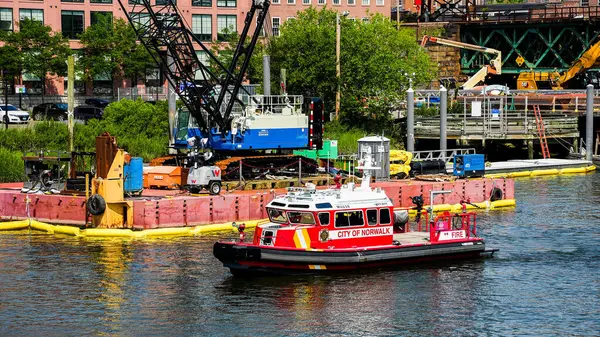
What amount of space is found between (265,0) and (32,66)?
47.2 m

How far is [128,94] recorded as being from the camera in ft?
346

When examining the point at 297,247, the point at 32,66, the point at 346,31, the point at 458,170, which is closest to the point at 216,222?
the point at 297,247

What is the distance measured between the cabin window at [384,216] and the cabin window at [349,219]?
73cm

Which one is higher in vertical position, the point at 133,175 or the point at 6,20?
the point at 6,20

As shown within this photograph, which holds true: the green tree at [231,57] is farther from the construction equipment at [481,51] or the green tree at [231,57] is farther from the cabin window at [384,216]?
the cabin window at [384,216]

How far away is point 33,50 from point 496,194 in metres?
53.7

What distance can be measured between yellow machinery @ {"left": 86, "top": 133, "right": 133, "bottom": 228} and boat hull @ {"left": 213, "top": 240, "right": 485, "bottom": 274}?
32.1ft

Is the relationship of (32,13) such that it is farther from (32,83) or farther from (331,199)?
(331,199)

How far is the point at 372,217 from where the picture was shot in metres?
41.2

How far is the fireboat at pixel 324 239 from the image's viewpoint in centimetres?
3997

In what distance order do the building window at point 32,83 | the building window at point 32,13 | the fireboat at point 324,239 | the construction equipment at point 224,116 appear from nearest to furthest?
the fireboat at point 324,239
the construction equipment at point 224,116
the building window at point 32,83
the building window at point 32,13

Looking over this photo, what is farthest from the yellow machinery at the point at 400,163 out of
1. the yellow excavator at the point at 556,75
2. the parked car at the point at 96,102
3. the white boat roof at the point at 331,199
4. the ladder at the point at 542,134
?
the yellow excavator at the point at 556,75

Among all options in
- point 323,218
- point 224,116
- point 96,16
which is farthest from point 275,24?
point 323,218

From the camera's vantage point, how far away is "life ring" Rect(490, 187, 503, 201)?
5931cm
